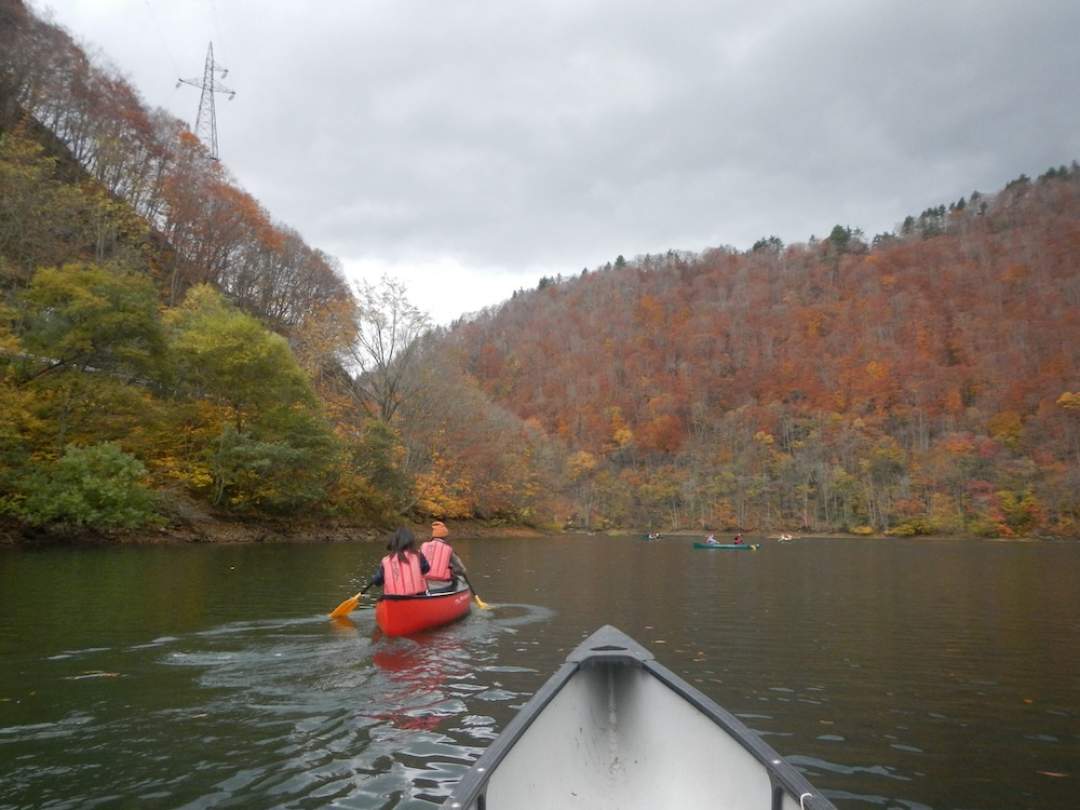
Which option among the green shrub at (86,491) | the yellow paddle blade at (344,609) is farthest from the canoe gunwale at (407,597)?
the green shrub at (86,491)

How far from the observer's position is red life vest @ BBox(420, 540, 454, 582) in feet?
40.0

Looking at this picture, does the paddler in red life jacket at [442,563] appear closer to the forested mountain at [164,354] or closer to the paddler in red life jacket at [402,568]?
the paddler in red life jacket at [402,568]

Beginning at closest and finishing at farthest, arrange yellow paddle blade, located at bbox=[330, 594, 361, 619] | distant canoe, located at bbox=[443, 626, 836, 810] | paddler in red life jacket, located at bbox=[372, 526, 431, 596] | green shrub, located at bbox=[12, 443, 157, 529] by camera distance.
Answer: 1. distant canoe, located at bbox=[443, 626, 836, 810]
2. paddler in red life jacket, located at bbox=[372, 526, 431, 596]
3. yellow paddle blade, located at bbox=[330, 594, 361, 619]
4. green shrub, located at bbox=[12, 443, 157, 529]

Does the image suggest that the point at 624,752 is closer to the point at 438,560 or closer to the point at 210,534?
the point at 438,560

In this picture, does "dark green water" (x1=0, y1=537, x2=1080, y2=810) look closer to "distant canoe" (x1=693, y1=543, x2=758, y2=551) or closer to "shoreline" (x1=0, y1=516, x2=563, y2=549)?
"shoreline" (x1=0, y1=516, x2=563, y2=549)

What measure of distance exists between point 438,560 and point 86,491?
715 inches

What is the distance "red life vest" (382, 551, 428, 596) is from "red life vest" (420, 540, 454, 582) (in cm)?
170

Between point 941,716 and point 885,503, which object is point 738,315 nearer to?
point 885,503

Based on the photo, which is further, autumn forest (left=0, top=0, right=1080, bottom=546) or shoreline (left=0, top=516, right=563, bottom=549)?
autumn forest (left=0, top=0, right=1080, bottom=546)

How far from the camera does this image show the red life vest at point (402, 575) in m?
10.3

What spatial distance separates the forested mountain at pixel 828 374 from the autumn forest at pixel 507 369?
0.49 m

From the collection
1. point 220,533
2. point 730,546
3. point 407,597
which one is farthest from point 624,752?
point 730,546

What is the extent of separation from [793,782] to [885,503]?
80.8 metres

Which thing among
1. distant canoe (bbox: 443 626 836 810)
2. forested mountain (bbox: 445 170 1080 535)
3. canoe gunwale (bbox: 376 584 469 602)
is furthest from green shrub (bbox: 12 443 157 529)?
forested mountain (bbox: 445 170 1080 535)
